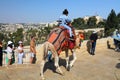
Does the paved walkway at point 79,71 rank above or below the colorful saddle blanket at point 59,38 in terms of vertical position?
below

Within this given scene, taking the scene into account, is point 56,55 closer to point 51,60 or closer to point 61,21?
point 61,21

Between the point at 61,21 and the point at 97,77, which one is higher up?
the point at 61,21

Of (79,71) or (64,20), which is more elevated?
(64,20)

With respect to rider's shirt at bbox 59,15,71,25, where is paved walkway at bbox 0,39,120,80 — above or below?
below

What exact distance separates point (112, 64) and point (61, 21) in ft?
12.2

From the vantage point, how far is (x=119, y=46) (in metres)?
16.9

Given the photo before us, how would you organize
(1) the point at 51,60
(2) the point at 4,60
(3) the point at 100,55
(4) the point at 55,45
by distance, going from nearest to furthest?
(4) the point at 55,45 < (1) the point at 51,60 < (2) the point at 4,60 < (3) the point at 100,55

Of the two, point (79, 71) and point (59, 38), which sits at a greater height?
point (59, 38)

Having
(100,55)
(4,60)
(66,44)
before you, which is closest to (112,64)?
(100,55)

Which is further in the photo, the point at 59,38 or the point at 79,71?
the point at 79,71

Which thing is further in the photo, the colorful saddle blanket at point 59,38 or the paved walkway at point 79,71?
the paved walkway at point 79,71

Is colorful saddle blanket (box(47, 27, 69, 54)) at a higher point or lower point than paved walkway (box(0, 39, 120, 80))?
higher

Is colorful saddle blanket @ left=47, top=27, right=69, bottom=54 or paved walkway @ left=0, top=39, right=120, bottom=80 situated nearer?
colorful saddle blanket @ left=47, top=27, right=69, bottom=54

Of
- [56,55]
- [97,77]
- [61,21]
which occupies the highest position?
[61,21]
